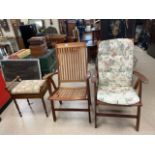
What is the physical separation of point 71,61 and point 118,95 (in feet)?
2.84

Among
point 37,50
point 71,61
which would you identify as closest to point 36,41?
point 37,50

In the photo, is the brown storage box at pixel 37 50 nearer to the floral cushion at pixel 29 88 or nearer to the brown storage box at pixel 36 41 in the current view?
the brown storage box at pixel 36 41

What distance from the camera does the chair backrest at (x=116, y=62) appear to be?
81.5 inches

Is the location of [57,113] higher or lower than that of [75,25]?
lower

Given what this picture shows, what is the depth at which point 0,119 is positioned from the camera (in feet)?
7.66

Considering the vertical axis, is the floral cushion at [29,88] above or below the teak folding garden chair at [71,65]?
below

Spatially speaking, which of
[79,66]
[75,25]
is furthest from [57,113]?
[75,25]

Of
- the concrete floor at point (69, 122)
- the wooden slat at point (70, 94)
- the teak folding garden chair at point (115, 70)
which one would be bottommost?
the concrete floor at point (69, 122)

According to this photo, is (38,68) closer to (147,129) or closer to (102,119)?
(102,119)

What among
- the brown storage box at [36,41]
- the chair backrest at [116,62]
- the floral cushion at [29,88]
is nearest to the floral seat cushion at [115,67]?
the chair backrest at [116,62]

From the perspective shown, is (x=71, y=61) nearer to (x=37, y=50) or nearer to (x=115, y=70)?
(x=115, y=70)

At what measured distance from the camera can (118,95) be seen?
6.28 ft
